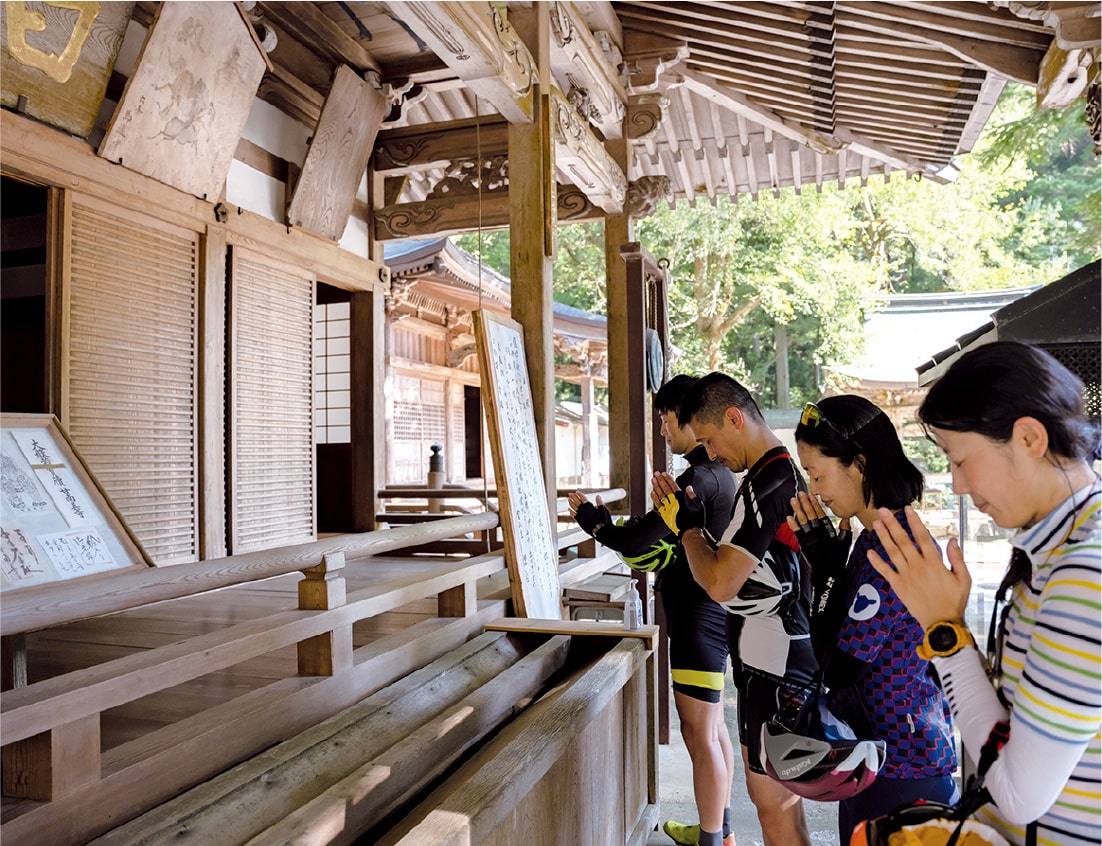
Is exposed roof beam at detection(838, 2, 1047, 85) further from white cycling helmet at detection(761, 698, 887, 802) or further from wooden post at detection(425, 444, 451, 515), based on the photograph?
wooden post at detection(425, 444, 451, 515)

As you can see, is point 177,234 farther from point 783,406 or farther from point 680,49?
point 783,406

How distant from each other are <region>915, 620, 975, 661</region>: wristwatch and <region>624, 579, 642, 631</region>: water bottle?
2.87 meters

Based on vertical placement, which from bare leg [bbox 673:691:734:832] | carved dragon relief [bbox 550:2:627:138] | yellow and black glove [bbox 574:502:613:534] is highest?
carved dragon relief [bbox 550:2:627:138]

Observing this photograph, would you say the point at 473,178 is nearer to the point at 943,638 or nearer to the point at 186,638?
the point at 186,638

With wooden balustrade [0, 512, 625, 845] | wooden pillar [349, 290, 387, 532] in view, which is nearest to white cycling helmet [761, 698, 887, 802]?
wooden balustrade [0, 512, 625, 845]

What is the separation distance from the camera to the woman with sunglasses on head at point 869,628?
1750 millimetres

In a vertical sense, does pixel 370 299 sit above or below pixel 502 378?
above

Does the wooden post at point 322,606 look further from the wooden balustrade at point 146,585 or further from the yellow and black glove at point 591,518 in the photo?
the yellow and black glove at point 591,518

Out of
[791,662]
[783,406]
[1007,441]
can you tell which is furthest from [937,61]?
[783,406]

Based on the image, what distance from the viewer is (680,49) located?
5.30 metres

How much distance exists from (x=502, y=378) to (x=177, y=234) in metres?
2.37

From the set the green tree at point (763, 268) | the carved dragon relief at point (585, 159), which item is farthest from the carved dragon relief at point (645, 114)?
the green tree at point (763, 268)

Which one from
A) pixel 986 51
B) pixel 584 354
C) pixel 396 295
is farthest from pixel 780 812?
pixel 584 354

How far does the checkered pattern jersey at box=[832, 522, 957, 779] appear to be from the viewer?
175 centimetres
